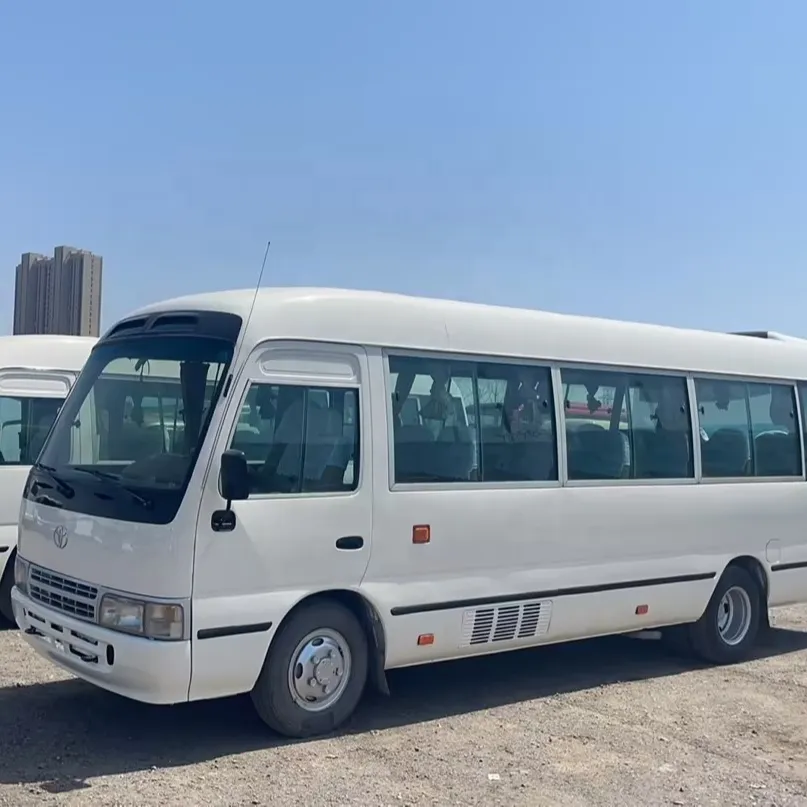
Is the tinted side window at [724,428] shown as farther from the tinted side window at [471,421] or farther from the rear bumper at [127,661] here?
the rear bumper at [127,661]

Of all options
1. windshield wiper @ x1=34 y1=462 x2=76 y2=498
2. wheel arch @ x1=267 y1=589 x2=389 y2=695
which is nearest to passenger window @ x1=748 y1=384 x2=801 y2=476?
wheel arch @ x1=267 y1=589 x2=389 y2=695

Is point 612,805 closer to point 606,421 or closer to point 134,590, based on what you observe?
point 134,590

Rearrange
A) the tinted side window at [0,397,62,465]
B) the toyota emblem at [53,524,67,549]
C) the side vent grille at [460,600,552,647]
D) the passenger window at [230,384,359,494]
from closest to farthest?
the passenger window at [230,384,359,494]
the toyota emblem at [53,524,67,549]
the side vent grille at [460,600,552,647]
the tinted side window at [0,397,62,465]

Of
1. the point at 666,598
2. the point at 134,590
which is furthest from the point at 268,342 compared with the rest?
the point at 666,598

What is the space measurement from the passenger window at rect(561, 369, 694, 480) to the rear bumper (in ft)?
11.1

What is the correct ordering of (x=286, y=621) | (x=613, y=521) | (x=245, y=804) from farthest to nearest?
(x=613, y=521) < (x=286, y=621) < (x=245, y=804)

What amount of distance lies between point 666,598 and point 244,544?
155 inches

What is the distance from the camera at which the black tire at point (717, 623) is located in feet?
29.5

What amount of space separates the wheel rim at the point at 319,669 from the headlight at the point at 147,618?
33.6 inches

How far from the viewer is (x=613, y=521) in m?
8.03

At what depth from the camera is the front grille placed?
609cm

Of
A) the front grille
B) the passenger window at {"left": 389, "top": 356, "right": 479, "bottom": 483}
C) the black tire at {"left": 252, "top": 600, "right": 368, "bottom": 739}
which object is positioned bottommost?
the black tire at {"left": 252, "top": 600, "right": 368, "bottom": 739}

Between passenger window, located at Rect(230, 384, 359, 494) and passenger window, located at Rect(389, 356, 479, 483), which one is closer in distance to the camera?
passenger window, located at Rect(230, 384, 359, 494)

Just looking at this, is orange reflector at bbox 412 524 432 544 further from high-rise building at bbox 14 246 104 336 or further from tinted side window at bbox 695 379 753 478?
high-rise building at bbox 14 246 104 336
